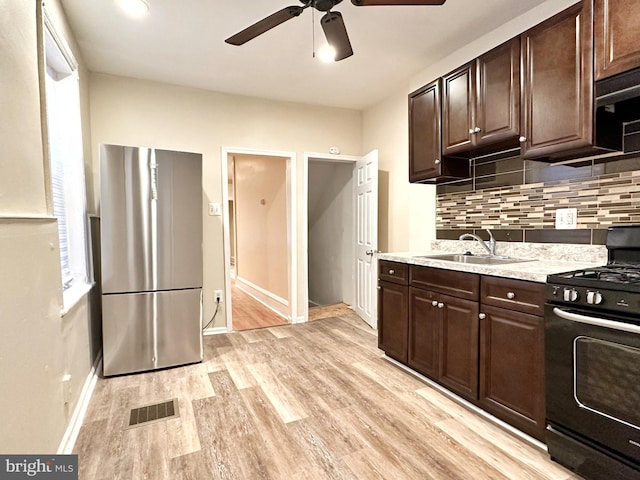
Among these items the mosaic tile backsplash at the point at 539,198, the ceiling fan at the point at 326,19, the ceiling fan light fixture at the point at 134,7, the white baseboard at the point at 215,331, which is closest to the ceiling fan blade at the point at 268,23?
the ceiling fan at the point at 326,19

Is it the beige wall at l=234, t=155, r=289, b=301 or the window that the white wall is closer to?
the beige wall at l=234, t=155, r=289, b=301

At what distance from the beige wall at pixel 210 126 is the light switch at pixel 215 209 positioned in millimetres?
45

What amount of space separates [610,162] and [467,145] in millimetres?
821

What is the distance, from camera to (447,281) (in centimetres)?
220

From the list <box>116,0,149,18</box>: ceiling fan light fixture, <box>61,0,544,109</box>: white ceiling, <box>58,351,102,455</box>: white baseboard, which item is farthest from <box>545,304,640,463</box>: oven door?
<box>116,0,149,18</box>: ceiling fan light fixture

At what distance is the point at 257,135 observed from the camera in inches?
150

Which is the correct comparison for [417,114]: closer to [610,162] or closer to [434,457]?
[610,162]

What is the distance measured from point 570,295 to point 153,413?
2.45 m

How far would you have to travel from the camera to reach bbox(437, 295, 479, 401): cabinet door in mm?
2020

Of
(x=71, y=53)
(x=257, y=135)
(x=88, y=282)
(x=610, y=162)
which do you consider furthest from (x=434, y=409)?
(x=71, y=53)

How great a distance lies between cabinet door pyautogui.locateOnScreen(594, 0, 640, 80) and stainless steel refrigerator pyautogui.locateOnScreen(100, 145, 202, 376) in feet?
9.08

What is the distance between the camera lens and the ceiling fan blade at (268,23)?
1755mm

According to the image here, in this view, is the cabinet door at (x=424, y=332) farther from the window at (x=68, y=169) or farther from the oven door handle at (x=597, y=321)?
the window at (x=68, y=169)

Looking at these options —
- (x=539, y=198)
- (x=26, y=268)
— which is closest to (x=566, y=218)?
(x=539, y=198)
